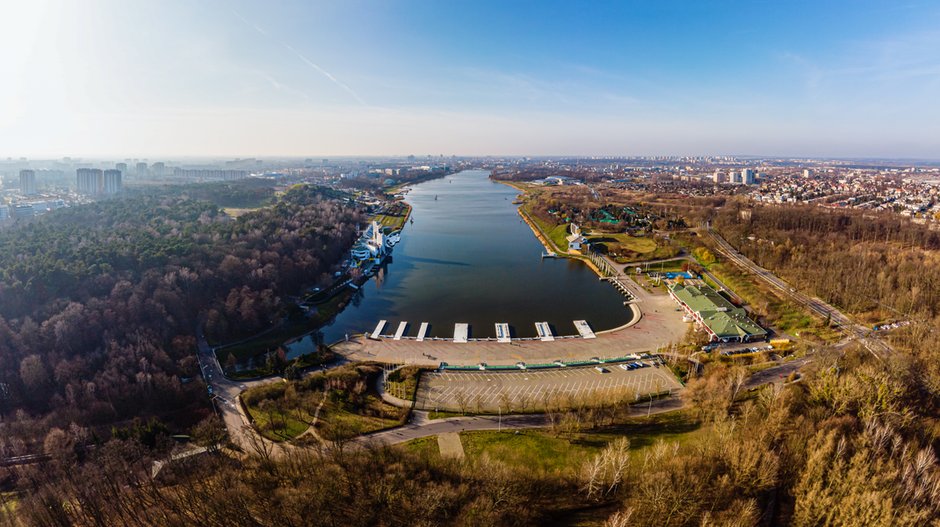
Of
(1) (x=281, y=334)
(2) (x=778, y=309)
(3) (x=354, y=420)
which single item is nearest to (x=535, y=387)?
(3) (x=354, y=420)

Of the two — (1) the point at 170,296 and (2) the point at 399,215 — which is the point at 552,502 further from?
(2) the point at 399,215

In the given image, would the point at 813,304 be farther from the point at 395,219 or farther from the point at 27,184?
the point at 27,184

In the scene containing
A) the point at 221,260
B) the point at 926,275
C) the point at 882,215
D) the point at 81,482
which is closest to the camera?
the point at 81,482

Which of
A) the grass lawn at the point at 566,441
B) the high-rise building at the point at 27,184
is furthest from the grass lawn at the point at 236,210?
the grass lawn at the point at 566,441

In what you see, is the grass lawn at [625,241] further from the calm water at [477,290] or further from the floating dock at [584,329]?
the floating dock at [584,329]

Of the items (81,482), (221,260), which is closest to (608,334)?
(81,482)

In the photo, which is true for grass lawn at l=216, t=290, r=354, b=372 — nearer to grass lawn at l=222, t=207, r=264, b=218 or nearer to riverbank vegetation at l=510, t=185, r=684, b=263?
riverbank vegetation at l=510, t=185, r=684, b=263

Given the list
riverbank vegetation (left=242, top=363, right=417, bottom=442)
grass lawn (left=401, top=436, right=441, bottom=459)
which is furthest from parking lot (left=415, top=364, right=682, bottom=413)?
grass lawn (left=401, top=436, right=441, bottom=459)
